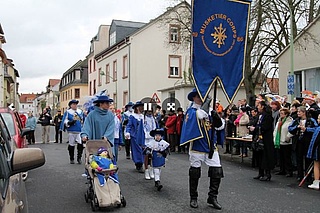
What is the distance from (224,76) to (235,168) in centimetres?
503

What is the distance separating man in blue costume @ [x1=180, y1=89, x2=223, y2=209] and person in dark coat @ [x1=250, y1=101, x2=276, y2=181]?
117 inches

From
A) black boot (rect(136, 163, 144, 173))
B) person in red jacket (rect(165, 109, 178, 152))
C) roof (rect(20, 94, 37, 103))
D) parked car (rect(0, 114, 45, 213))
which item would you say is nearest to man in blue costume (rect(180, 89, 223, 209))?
black boot (rect(136, 163, 144, 173))

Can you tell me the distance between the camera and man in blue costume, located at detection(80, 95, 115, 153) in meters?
7.76

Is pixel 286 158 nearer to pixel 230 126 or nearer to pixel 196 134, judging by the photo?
pixel 196 134

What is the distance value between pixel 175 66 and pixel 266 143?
93.2 ft

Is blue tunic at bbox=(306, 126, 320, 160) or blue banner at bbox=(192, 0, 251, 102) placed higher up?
blue banner at bbox=(192, 0, 251, 102)

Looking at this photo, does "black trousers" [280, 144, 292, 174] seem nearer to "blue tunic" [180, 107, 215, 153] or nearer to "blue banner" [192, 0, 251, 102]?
"blue banner" [192, 0, 251, 102]

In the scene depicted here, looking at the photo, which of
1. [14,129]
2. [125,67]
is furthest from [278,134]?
[125,67]

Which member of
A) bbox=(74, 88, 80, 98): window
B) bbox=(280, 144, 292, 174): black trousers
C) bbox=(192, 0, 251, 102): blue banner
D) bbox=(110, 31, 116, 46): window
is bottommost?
bbox=(280, 144, 292, 174): black trousers

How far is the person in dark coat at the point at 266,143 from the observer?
936cm

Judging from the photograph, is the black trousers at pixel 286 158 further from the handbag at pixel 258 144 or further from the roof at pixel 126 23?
the roof at pixel 126 23

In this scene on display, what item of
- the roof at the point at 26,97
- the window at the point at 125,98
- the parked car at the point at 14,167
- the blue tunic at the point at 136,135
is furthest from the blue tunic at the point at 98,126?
the roof at the point at 26,97

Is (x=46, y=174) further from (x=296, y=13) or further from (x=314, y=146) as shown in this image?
(x=296, y=13)

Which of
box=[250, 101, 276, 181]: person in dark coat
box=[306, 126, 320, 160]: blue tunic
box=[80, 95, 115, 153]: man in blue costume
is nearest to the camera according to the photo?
box=[80, 95, 115, 153]: man in blue costume
